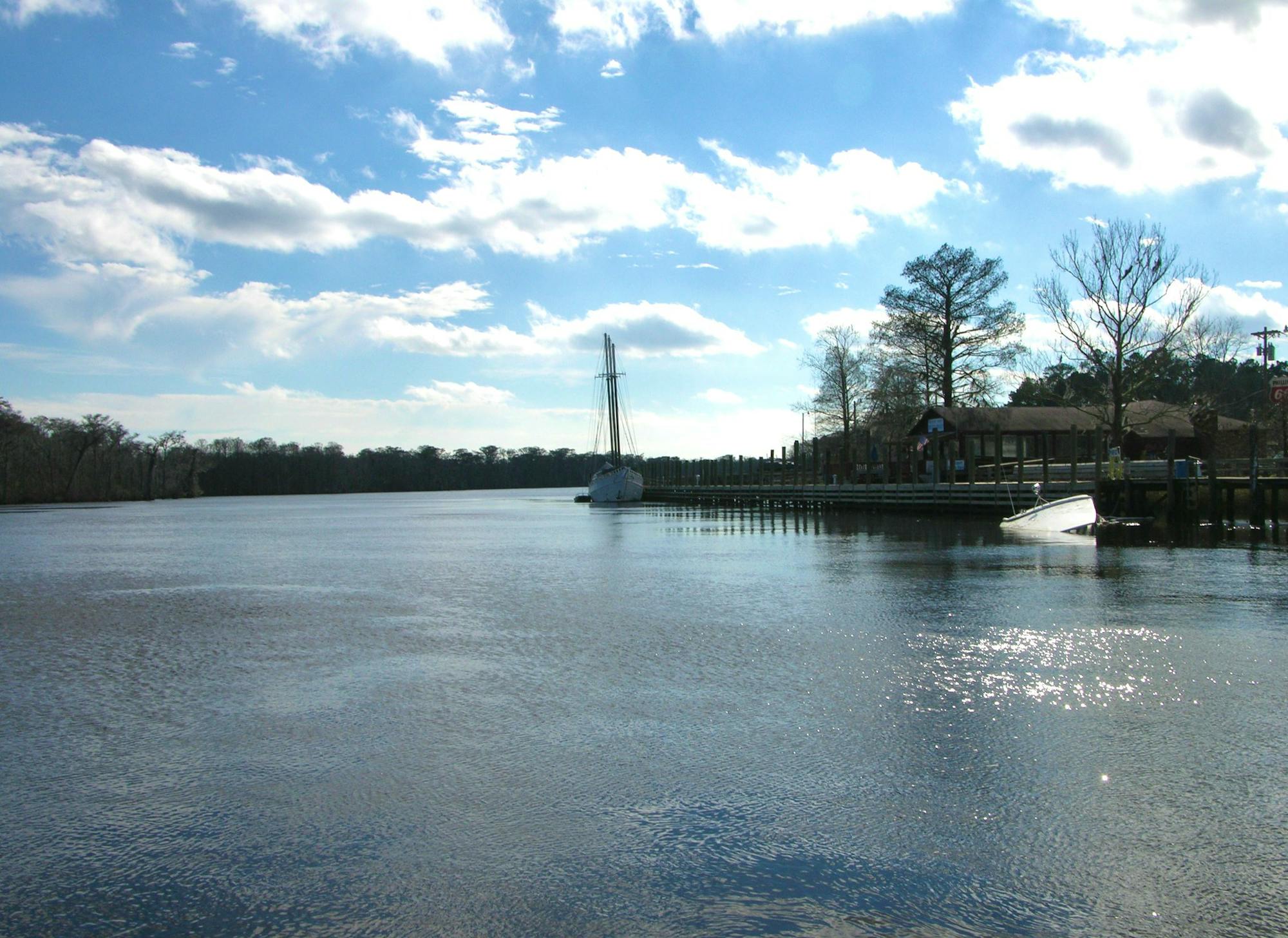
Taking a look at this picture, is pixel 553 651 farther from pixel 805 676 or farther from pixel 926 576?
pixel 926 576

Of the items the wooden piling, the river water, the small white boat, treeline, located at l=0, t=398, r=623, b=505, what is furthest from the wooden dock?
treeline, located at l=0, t=398, r=623, b=505

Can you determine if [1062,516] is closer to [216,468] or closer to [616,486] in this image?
[616,486]

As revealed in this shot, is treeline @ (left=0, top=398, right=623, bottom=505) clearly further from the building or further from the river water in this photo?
the river water

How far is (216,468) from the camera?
132 m

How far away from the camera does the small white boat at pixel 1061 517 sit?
26.4m

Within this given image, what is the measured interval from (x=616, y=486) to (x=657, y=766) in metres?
64.3

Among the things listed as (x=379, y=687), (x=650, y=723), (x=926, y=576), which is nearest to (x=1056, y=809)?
(x=650, y=723)

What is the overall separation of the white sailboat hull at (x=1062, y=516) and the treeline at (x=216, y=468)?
3273 inches

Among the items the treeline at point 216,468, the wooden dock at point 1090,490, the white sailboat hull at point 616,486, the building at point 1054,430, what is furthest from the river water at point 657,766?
the treeline at point 216,468

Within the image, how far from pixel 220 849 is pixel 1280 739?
6.23 meters

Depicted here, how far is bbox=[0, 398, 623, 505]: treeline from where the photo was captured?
89000mm

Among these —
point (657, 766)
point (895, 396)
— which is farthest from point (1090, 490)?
point (657, 766)

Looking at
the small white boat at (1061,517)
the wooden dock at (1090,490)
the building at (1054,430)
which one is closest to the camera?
the small white boat at (1061,517)

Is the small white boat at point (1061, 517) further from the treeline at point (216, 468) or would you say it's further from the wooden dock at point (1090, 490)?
the treeline at point (216, 468)
